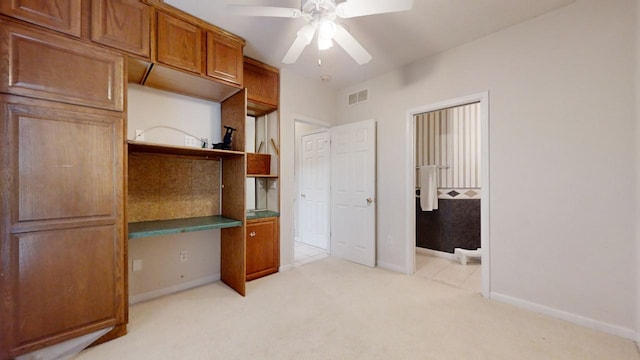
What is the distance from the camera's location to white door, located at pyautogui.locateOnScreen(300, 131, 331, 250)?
4.58 meters

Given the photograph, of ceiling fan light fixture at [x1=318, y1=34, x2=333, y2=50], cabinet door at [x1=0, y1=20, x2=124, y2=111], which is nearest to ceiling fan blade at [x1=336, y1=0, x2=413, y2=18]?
ceiling fan light fixture at [x1=318, y1=34, x2=333, y2=50]

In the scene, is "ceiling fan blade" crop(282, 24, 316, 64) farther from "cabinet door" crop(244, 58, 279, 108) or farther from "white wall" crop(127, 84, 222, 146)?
"white wall" crop(127, 84, 222, 146)

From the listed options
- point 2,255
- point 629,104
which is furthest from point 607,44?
point 2,255

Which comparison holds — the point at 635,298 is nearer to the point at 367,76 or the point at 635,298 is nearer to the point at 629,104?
the point at 629,104

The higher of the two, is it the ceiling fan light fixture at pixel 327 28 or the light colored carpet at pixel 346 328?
the ceiling fan light fixture at pixel 327 28

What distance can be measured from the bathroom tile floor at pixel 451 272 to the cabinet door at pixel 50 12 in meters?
4.15

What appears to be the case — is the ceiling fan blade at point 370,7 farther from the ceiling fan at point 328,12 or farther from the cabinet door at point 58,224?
the cabinet door at point 58,224

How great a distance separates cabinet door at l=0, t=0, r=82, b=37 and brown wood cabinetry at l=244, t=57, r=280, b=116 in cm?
158

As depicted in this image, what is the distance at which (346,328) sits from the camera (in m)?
2.12

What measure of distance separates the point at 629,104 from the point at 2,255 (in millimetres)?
4496

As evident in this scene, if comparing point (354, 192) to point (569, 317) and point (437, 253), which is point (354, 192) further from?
point (569, 317)

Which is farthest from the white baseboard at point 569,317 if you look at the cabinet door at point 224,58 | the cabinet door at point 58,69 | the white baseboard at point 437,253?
the cabinet door at point 58,69

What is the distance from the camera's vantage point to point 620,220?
2.02 metres

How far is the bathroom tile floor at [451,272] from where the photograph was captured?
10.1ft
